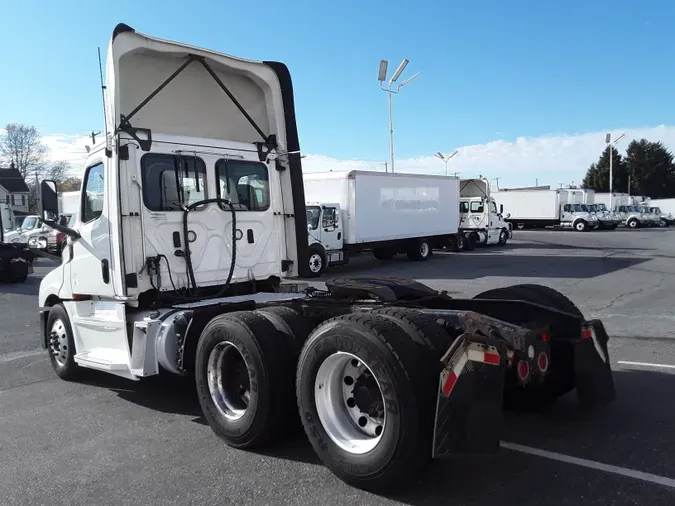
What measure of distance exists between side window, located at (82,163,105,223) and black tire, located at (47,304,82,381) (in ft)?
4.11

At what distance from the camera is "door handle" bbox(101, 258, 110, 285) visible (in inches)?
235

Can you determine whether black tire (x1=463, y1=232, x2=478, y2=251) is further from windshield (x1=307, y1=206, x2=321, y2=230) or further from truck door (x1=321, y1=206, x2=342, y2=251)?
windshield (x1=307, y1=206, x2=321, y2=230)

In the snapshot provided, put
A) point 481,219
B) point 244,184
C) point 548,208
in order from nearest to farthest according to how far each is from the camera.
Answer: point 244,184, point 481,219, point 548,208

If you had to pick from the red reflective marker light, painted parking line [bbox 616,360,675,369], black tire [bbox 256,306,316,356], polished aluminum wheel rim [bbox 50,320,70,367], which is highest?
black tire [bbox 256,306,316,356]

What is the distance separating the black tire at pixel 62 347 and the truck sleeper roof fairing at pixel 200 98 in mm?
2329

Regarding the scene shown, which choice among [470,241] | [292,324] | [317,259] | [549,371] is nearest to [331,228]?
[317,259]

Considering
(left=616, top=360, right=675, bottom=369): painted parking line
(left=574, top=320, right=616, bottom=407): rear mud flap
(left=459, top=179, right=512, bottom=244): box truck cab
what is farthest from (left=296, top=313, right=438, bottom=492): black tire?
(left=459, top=179, right=512, bottom=244): box truck cab

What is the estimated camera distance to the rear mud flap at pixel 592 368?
4.64 meters

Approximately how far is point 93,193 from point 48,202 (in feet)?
1.92

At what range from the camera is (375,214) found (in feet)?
72.1

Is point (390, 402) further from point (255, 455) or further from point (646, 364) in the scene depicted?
point (646, 364)

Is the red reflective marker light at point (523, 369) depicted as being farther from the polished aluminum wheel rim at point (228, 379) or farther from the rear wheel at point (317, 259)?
the rear wheel at point (317, 259)

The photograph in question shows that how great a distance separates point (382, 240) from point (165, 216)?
55.1 feet

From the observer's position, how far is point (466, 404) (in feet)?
11.6
